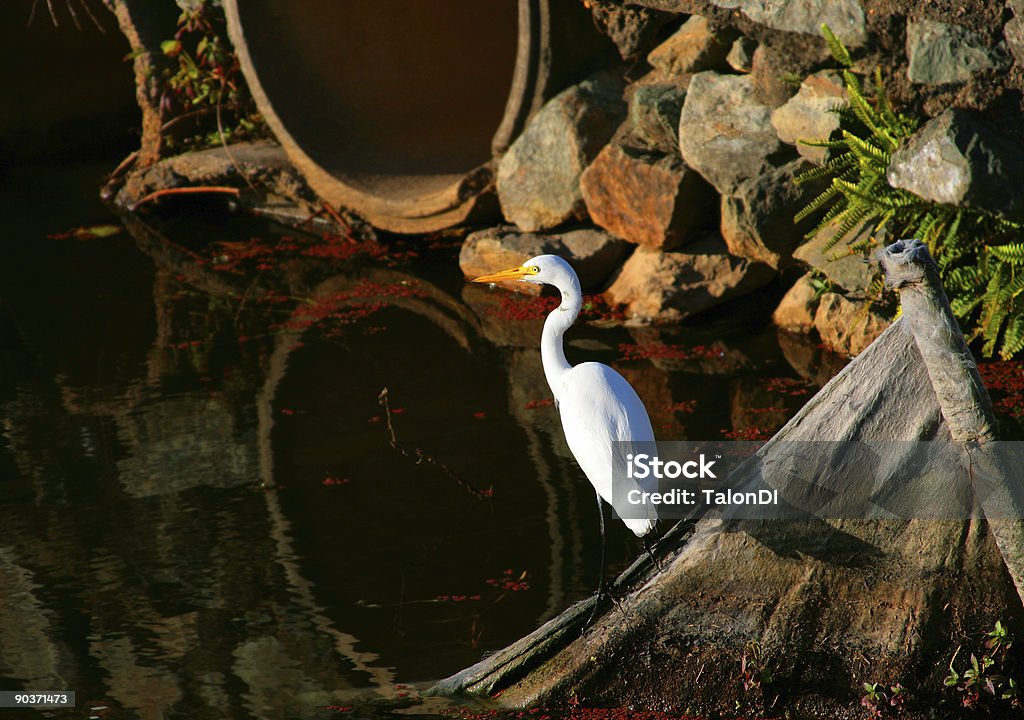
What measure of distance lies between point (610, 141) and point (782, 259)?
3.47 ft

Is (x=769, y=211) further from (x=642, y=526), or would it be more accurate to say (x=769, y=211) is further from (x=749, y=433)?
(x=642, y=526)

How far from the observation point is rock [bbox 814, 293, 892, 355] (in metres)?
4.98

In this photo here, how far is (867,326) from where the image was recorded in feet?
16.4

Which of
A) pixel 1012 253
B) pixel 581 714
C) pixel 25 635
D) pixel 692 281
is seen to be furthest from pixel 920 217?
pixel 25 635

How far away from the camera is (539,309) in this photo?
5.86 m

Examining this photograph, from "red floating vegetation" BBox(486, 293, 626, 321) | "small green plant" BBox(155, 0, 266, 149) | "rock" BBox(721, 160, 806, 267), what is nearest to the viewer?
"rock" BBox(721, 160, 806, 267)

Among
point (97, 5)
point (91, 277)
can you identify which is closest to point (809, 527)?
point (91, 277)

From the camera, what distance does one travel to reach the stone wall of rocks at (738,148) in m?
4.21

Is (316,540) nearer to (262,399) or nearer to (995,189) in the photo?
(262,399)

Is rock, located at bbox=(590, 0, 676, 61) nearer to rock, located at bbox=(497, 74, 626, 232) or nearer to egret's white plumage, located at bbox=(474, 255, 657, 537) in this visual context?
rock, located at bbox=(497, 74, 626, 232)

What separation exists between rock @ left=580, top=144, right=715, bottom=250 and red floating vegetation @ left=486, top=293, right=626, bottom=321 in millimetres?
336

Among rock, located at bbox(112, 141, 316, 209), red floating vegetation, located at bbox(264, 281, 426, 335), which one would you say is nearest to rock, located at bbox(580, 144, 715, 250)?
red floating vegetation, located at bbox(264, 281, 426, 335)

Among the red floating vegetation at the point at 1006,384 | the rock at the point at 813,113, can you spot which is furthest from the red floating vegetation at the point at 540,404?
the red floating vegetation at the point at 1006,384

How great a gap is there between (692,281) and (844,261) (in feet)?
2.45
